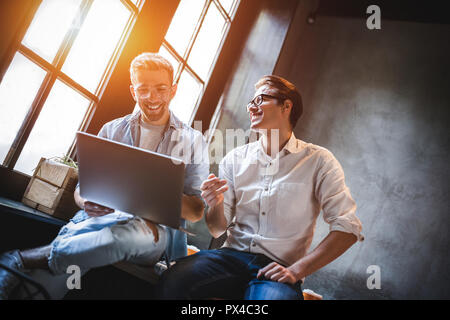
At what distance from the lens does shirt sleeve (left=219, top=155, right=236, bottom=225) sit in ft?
5.77

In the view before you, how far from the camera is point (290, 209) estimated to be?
155 centimetres

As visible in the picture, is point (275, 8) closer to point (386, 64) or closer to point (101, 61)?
point (386, 64)

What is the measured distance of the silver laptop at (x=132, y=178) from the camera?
115cm

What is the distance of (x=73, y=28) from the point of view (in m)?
1.81

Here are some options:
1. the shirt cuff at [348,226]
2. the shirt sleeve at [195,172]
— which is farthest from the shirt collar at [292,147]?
the shirt cuff at [348,226]

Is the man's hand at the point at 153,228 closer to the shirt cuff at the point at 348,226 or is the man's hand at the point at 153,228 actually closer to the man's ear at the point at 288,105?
the shirt cuff at the point at 348,226

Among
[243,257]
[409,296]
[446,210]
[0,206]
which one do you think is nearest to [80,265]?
[0,206]

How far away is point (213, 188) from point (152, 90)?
63 centimetres

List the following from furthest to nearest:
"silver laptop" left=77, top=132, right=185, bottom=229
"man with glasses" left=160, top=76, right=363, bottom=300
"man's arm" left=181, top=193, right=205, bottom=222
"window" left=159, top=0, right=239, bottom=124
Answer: "window" left=159, top=0, right=239, bottom=124
"man's arm" left=181, top=193, right=205, bottom=222
"man with glasses" left=160, top=76, right=363, bottom=300
"silver laptop" left=77, top=132, right=185, bottom=229

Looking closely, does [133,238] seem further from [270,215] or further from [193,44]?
[193,44]

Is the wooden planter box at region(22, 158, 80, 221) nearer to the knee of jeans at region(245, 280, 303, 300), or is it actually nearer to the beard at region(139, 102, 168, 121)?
the beard at region(139, 102, 168, 121)

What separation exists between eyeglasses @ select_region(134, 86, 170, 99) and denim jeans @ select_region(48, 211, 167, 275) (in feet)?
2.17

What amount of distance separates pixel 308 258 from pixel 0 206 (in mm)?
1300

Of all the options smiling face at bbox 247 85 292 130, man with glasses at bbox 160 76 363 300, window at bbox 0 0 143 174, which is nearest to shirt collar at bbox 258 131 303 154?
man with glasses at bbox 160 76 363 300
